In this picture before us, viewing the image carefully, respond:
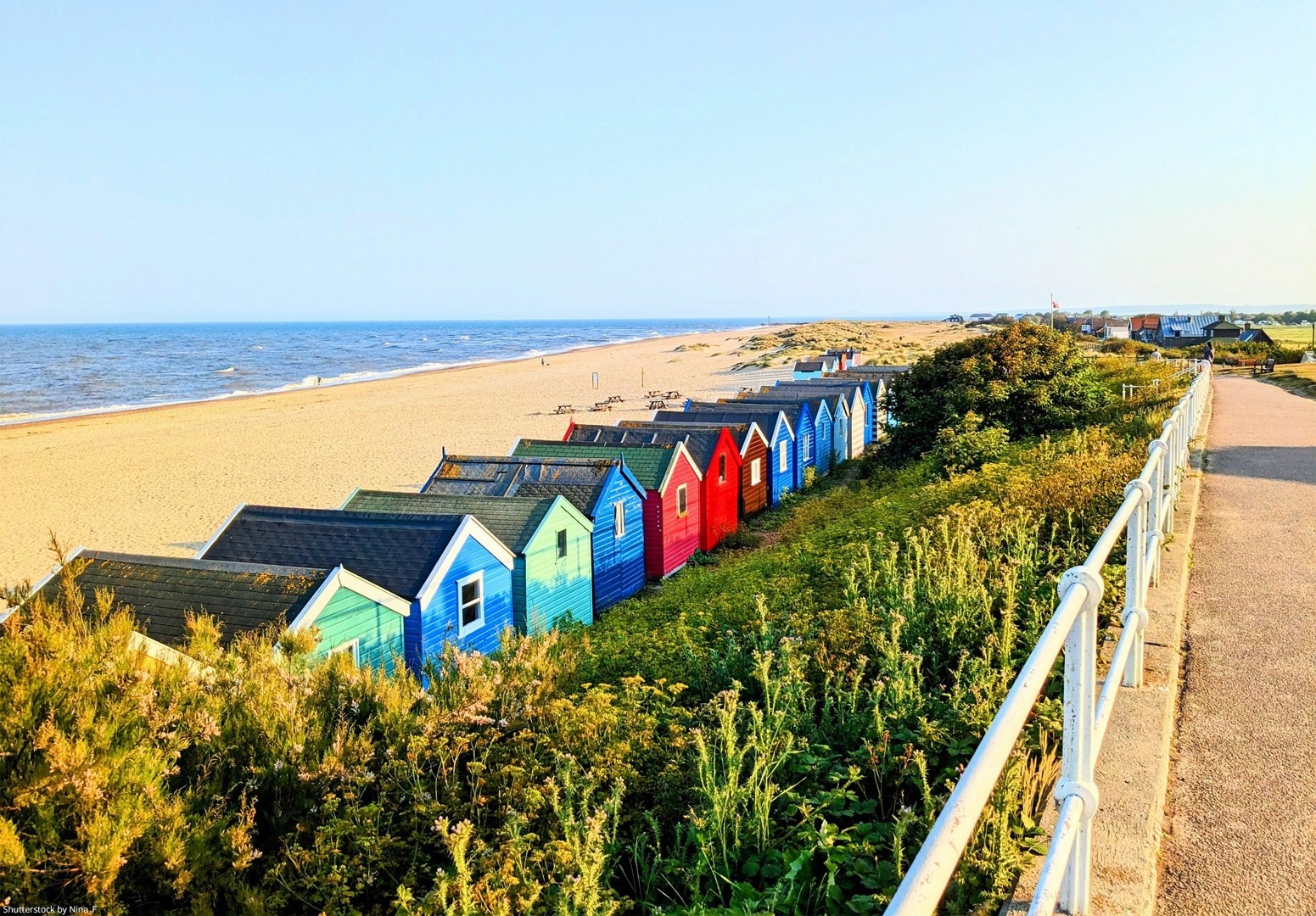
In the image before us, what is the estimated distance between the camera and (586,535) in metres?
Answer: 16.8

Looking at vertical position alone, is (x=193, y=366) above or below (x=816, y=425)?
above

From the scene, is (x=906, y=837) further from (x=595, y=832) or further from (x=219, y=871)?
(x=219, y=871)

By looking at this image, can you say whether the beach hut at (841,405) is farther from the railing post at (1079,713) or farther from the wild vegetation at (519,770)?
the railing post at (1079,713)

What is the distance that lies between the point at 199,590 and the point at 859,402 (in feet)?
97.5

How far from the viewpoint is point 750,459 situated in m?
25.7

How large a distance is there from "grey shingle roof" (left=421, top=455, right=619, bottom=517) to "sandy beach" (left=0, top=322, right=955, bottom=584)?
907 centimetres

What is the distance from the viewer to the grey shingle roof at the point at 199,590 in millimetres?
10273

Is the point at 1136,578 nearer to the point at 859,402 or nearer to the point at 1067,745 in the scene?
the point at 1067,745

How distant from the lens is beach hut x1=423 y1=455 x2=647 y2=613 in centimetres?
1758

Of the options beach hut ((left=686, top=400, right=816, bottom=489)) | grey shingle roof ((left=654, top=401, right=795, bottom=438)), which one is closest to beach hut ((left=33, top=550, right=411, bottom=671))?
grey shingle roof ((left=654, top=401, right=795, bottom=438))

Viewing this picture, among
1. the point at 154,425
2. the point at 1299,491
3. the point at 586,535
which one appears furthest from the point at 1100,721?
the point at 154,425

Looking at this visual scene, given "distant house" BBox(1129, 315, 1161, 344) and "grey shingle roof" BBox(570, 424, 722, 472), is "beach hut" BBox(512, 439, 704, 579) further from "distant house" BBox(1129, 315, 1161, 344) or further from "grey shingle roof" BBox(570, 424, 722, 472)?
"distant house" BBox(1129, 315, 1161, 344)

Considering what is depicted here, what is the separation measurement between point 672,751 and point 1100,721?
7.31 feet

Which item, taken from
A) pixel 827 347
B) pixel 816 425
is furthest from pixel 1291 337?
pixel 816 425
